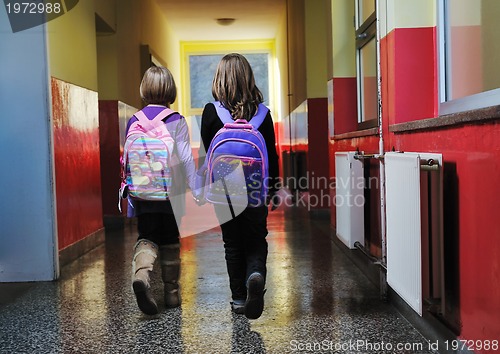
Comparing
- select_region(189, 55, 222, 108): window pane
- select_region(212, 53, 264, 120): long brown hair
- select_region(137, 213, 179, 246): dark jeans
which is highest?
select_region(189, 55, 222, 108): window pane

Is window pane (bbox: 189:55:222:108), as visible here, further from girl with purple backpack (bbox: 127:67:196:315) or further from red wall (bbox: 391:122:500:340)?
red wall (bbox: 391:122:500:340)

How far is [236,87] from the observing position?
2.82m

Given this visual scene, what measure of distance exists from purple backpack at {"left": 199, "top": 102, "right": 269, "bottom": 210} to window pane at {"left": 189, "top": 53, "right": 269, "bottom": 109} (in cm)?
1240

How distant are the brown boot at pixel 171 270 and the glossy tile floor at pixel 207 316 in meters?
0.07

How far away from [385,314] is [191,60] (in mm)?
12824

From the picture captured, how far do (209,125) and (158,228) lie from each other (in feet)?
2.18

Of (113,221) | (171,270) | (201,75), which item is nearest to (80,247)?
(113,221)

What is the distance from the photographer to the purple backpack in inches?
106

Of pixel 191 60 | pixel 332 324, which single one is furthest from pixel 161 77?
pixel 191 60

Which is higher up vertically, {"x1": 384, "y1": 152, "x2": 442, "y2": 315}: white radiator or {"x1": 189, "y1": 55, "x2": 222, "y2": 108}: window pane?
{"x1": 189, "y1": 55, "x2": 222, "y2": 108}: window pane

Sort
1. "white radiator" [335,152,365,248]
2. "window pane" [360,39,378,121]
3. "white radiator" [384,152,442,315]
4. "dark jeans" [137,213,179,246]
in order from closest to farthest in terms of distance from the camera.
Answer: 1. "white radiator" [384,152,442,315]
2. "dark jeans" [137,213,179,246]
3. "white radiator" [335,152,365,248]
4. "window pane" [360,39,378,121]

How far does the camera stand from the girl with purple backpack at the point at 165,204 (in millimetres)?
3027

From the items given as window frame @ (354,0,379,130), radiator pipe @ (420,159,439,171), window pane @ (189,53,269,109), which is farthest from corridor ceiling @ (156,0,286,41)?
radiator pipe @ (420,159,439,171)

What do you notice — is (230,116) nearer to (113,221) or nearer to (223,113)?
(223,113)
